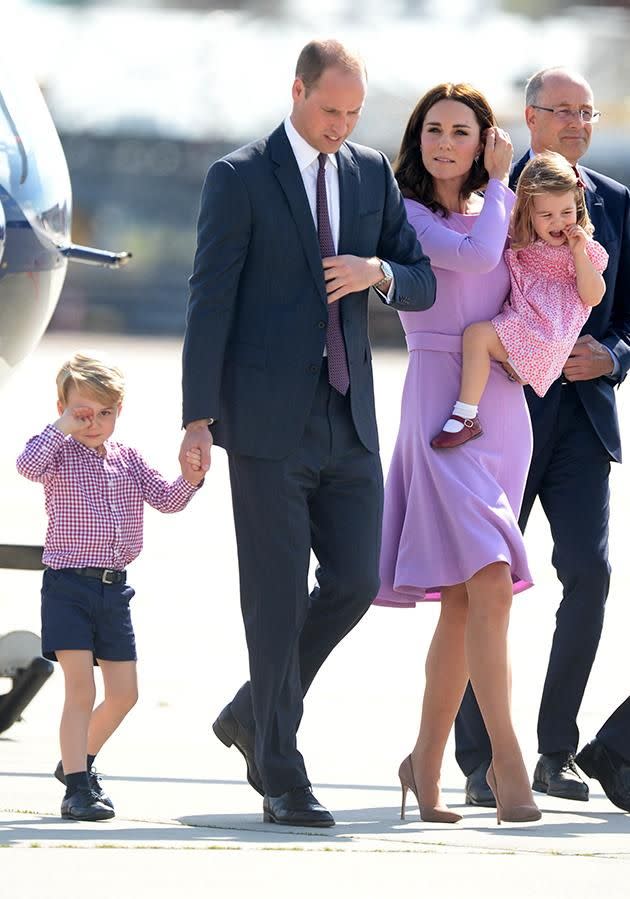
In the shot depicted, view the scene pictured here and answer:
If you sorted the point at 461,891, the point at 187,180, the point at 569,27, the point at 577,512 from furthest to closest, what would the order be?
the point at 569,27 → the point at 187,180 → the point at 577,512 → the point at 461,891

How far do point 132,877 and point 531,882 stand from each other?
82 centimetres

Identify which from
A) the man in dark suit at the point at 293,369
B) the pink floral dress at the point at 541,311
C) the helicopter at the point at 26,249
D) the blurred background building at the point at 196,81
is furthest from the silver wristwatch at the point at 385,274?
the blurred background building at the point at 196,81

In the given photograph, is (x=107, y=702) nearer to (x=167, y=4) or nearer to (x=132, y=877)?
(x=132, y=877)

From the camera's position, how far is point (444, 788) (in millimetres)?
5434

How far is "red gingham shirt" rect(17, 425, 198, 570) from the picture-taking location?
4703 millimetres

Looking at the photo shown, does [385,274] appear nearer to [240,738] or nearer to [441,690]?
[441,690]

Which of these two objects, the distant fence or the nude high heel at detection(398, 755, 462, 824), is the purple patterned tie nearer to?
the nude high heel at detection(398, 755, 462, 824)

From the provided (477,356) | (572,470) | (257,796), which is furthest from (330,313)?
(257,796)

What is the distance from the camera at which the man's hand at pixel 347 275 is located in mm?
4484

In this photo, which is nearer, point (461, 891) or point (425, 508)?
point (461, 891)

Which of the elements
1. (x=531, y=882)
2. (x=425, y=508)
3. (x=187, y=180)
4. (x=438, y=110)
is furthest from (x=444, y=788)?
(x=187, y=180)

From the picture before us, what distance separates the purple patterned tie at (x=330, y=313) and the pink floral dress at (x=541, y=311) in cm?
42

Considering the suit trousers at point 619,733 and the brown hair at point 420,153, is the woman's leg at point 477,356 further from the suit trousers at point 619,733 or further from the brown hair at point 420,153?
the suit trousers at point 619,733

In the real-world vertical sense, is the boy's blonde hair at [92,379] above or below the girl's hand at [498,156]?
below
